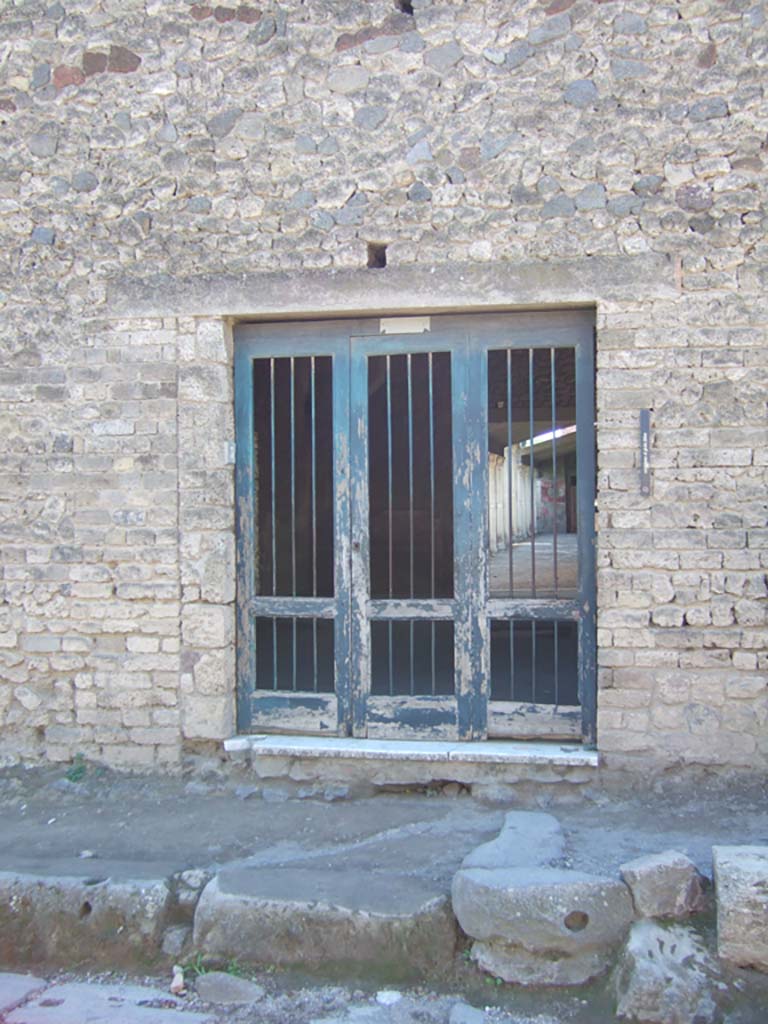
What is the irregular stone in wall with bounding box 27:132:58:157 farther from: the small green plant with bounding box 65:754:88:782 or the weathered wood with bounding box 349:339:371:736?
the small green plant with bounding box 65:754:88:782

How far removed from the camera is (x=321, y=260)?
4.25 m

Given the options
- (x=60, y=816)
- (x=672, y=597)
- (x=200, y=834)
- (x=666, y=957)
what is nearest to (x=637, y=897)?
(x=666, y=957)

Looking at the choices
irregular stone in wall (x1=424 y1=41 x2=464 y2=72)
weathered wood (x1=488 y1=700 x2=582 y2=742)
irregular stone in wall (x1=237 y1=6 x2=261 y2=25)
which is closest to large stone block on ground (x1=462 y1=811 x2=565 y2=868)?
weathered wood (x1=488 y1=700 x2=582 y2=742)

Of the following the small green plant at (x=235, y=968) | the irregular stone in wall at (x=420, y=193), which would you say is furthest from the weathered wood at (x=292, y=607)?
the irregular stone in wall at (x=420, y=193)

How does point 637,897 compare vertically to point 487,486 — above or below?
below

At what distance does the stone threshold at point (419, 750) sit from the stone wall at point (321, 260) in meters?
0.21

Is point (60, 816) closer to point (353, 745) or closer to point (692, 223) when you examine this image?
point (353, 745)

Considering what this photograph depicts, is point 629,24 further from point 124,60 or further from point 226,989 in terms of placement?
point 226,989

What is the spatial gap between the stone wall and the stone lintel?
0.03 meters

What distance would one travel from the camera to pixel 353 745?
4.21m

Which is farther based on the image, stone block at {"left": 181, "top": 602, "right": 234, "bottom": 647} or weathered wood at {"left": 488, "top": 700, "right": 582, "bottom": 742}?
stone block at {"left": 181, "top": 602, "right": 234, "bottom": 647}

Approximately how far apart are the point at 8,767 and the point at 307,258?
3.31 meters

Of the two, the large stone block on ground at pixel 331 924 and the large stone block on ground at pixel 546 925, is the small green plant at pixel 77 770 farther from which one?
the large stone block on ground at pixel 546 925

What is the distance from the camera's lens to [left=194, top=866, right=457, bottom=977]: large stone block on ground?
2959 millimetres
